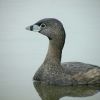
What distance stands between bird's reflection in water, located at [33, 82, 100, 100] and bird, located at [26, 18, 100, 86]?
186mm

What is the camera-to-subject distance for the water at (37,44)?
1417 centimetres

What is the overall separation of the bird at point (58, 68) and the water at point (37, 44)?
24cm

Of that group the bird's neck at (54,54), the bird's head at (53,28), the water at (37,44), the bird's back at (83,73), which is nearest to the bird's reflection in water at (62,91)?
the water at (37,44)

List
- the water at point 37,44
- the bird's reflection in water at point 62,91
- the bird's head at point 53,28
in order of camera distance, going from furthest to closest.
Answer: the bird's head at point 53,28, the water at point 37,44, the bird's reflection in water at point 62,91

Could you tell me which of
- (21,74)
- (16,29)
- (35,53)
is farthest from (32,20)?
(21,74)

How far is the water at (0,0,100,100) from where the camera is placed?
14172mm

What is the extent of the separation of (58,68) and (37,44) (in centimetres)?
Result: 445

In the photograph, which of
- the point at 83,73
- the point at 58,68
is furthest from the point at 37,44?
the point at 83,73

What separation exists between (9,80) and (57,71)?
0.86 metres

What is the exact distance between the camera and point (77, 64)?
15.1 meters

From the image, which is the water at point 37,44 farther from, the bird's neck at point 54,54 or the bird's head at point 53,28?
the bird's head at point 53,28

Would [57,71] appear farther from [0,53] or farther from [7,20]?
[7,20]

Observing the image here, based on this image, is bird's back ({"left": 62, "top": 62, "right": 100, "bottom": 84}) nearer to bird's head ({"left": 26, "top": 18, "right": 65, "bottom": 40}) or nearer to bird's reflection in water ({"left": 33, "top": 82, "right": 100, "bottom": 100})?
bird's reflection in water ({"left": 33, "top": 82, "right": 100, "bottom": 100})

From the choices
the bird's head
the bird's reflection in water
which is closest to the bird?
the bird's head
